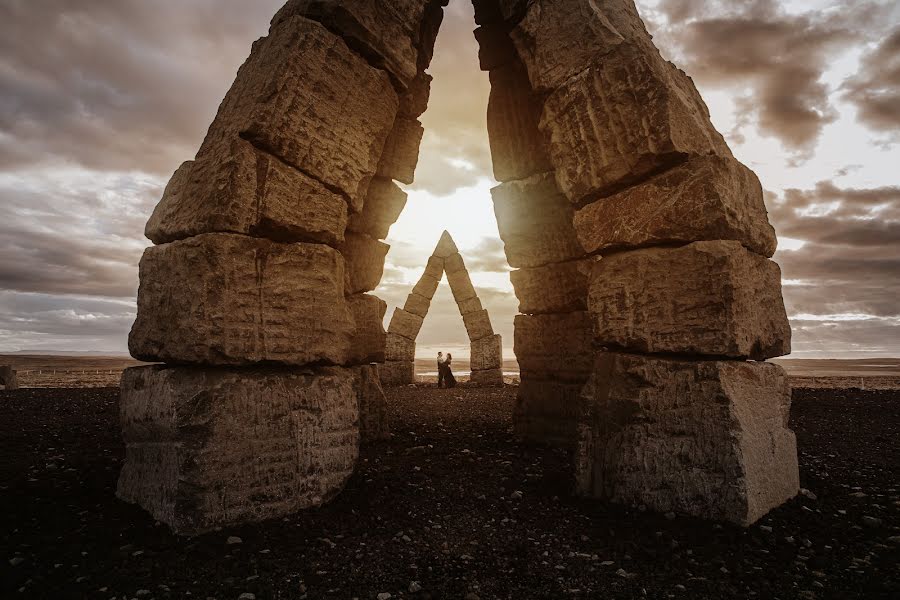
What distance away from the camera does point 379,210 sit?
16.9ft

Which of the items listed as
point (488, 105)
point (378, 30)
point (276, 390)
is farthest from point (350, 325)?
point (488, 105)

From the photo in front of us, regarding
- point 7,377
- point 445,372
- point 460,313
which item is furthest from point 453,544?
point 7,377

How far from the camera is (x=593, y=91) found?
10.4ft

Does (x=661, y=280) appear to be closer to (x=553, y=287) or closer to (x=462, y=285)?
(x=553, y=287)

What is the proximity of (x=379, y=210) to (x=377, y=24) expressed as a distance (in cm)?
203

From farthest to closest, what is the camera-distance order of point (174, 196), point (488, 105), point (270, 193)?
point (488, 105) → point (174, 196) → point (270, 193)

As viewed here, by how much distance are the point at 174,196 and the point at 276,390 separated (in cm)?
143

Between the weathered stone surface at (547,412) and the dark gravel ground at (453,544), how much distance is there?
2.88 ft

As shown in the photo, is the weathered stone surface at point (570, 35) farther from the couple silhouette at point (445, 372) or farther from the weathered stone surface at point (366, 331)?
the couple silhouette at point (445, 372)

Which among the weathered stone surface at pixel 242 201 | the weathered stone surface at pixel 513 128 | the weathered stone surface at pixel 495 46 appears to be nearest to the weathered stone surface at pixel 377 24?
the weathered stone surface at pixel 242 201

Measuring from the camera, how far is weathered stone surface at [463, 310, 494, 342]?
1309 centimetres

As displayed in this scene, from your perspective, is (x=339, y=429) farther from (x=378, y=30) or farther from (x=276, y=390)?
(x=378, y=30)

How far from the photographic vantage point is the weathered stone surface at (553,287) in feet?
15.4

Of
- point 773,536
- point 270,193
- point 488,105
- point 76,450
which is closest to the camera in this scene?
point 773,536
